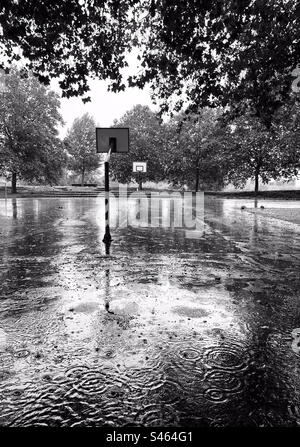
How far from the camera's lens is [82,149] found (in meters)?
51.6

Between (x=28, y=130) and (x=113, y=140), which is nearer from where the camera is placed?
(x=113, y=140)

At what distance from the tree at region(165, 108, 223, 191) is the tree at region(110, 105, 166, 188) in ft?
8.99

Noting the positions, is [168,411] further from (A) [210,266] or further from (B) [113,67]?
(B) [113,67]

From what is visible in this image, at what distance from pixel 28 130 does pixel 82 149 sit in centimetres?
1747

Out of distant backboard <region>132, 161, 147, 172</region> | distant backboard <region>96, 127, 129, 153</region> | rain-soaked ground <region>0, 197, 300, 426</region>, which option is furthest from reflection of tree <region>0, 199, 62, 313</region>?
distant backboard <region>132, 161, 147, 172</region>

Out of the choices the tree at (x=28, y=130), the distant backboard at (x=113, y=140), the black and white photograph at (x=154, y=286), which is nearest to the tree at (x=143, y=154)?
the tree at (x=28, y=130)

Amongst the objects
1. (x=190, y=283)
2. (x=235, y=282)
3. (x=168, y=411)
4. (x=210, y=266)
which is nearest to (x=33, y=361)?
(x=168, y=411)

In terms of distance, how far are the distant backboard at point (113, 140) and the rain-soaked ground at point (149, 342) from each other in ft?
12.3

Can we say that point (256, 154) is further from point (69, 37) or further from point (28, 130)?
point (69, 37)

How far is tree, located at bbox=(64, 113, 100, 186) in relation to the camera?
168 feet

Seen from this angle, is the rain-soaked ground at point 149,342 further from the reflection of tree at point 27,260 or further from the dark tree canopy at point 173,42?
the dark tree canopy at point 173,42

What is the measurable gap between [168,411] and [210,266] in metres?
4.02

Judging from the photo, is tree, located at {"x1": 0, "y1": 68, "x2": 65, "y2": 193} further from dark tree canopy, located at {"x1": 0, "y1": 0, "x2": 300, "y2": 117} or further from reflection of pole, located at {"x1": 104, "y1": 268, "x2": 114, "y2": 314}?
reflection of pole, located at {"x1": 104, "y1": 268, "x2": 114, "y2": 314}

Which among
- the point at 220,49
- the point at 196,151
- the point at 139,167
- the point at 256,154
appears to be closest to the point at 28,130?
the point at 139,167
